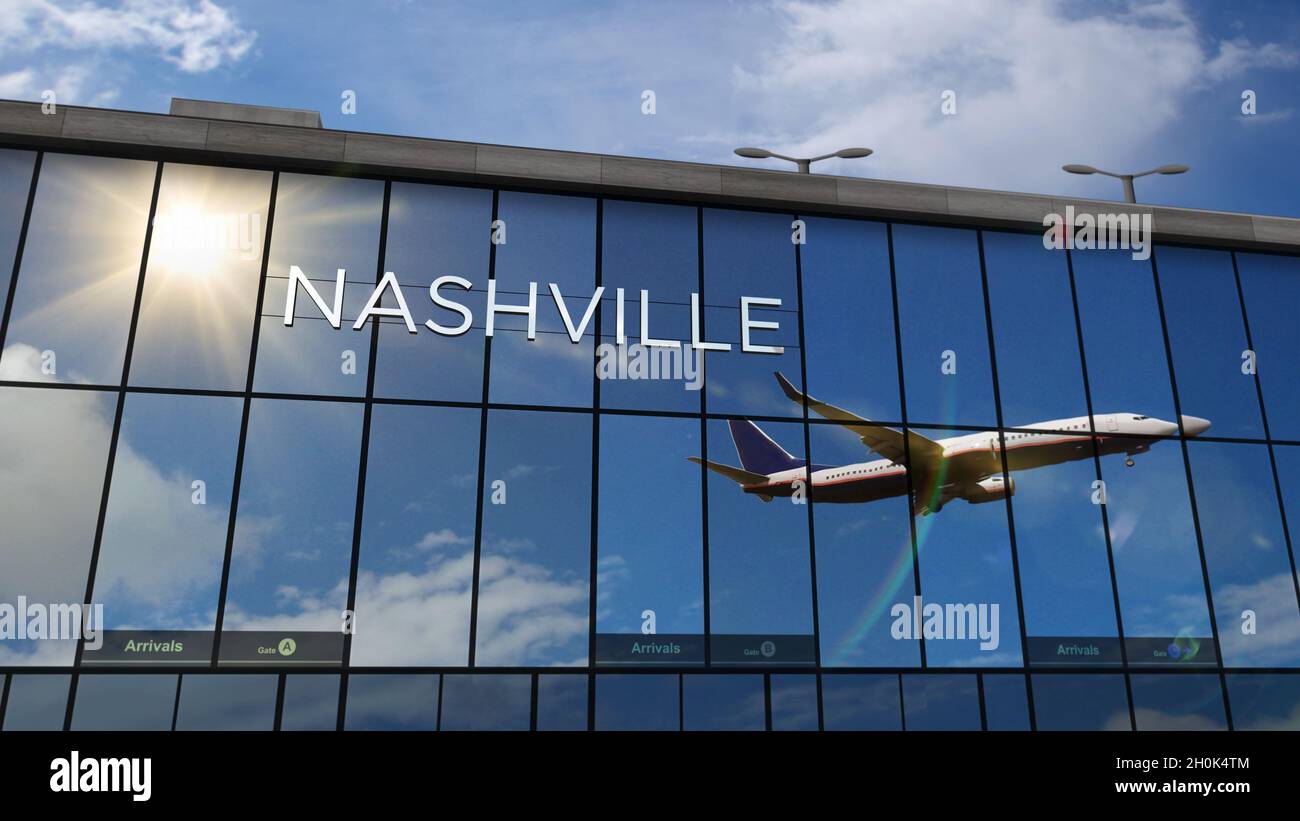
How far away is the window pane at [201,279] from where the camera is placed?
15.9 m

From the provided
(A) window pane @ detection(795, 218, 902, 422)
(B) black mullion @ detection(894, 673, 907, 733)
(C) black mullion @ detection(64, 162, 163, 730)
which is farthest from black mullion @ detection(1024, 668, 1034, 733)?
(C) black mullion @ detection(64, 162, 163, 730)

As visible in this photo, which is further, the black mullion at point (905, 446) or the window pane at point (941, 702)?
the black mullion at point (905, 446)

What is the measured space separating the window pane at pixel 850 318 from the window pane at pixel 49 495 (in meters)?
11.2

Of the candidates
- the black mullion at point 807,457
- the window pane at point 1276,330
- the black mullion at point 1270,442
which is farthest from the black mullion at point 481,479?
the window pane at point 1276,330

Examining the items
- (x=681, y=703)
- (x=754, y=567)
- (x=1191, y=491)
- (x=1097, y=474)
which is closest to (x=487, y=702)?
(x=681, y=703)

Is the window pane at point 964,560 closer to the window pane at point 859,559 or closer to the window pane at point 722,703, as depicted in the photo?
the window pane at point 859,559

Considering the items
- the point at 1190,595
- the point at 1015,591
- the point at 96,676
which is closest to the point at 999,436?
the point at 1015,591

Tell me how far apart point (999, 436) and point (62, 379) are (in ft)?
48.9

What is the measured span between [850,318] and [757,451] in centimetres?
309

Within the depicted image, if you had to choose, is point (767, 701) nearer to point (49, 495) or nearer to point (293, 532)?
→ point (293, 532)

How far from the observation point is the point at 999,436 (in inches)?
706

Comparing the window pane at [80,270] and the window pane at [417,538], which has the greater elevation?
the window pane at [80,270]

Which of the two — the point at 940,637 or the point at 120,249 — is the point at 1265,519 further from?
the point at 120,249

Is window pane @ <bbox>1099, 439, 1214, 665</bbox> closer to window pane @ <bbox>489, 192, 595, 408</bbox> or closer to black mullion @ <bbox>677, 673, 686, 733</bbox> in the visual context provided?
black mullion @ <bbox>677, 673, 686, 733</bbox>
